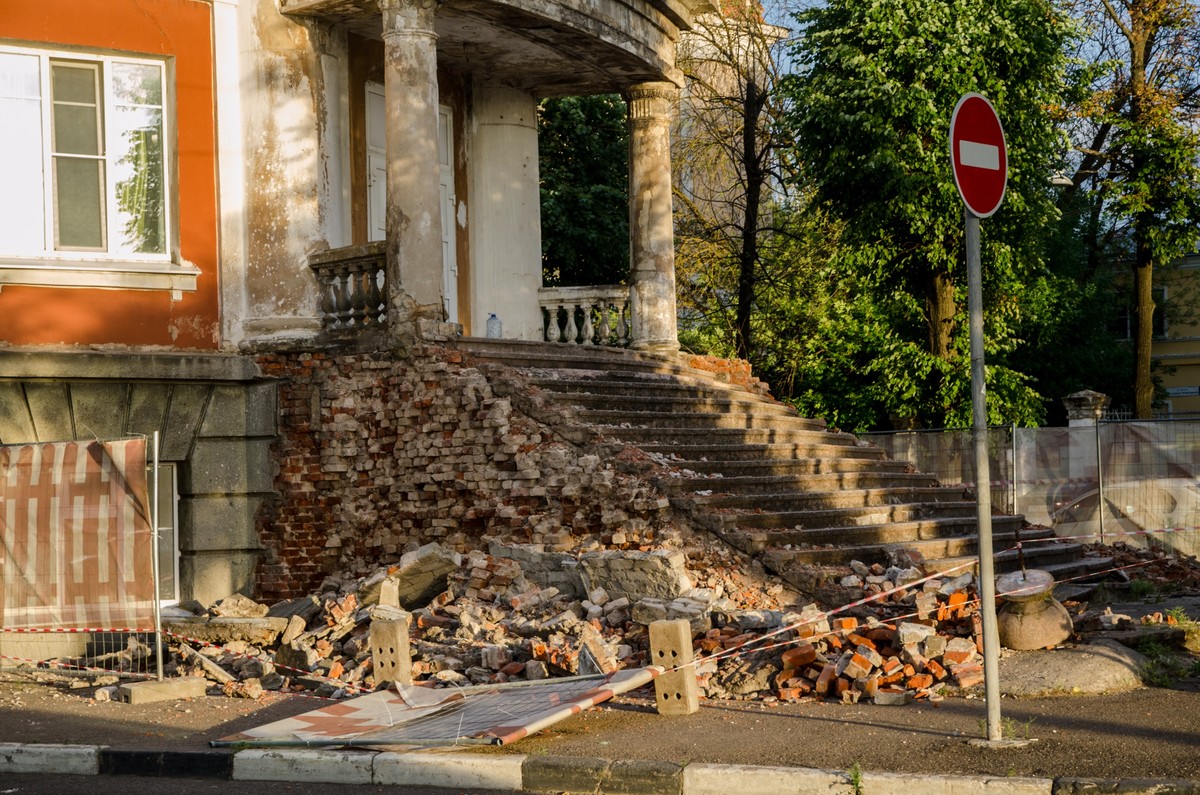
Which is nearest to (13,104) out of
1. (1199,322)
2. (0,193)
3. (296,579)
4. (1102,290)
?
(0,193)

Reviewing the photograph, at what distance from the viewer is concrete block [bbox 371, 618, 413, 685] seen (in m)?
9.36

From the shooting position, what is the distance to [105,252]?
1403cm

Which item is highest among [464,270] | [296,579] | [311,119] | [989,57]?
[989,57]

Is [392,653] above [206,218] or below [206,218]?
below

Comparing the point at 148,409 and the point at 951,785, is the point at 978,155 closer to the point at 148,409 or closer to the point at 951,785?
the point at 951,785

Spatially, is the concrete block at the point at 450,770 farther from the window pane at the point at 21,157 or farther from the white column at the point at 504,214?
the white column at the point at 504,214

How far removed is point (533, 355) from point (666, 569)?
429 centimetres

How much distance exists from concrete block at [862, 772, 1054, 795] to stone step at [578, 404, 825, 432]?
679 centimetres

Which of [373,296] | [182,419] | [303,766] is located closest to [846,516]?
[373,296]

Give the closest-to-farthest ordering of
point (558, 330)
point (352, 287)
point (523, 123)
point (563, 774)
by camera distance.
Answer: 1. point (563, 774)
2. point (352, 287)
3. point (558, 330)
4. point (523, 123)

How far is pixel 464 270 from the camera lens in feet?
58.0

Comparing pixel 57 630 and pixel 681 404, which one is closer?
pixel 57 630

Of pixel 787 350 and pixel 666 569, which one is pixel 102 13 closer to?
pixel 666 569

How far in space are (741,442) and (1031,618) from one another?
15.9 ft
